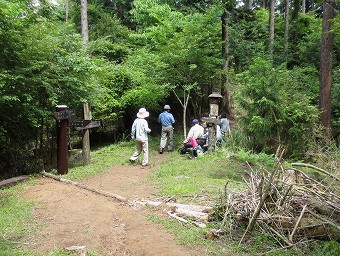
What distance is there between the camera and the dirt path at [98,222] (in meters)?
4.55

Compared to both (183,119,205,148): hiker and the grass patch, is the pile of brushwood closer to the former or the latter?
the grass patch

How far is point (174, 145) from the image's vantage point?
1474cm

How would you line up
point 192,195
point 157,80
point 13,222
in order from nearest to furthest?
point 13,222, point 192,195, point 157,80

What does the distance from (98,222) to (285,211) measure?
302 cm

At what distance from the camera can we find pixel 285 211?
15.9ft

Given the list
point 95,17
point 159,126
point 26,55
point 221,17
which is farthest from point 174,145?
point 95,17

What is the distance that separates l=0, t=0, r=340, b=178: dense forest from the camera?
8.53 m

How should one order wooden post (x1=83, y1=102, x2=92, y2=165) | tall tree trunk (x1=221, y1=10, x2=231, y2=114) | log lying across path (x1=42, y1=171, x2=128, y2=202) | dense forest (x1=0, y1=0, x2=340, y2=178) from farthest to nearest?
tall tree trunk (x1=221, y1=10, x2=231, y2=114) < wooden post (x1=83, y1=102, x2=92, y2=165) < dense forest (x1=0, y1=0, x2=340, y2=178) < log lying across path (x1=42, y1=171, x2=128, y2=202)

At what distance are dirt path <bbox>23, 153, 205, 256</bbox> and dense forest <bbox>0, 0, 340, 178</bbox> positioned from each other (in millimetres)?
2393

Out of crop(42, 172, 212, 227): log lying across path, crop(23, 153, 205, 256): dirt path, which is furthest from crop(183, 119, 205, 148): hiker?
crop(42, 172, 212, 227): log lying across path

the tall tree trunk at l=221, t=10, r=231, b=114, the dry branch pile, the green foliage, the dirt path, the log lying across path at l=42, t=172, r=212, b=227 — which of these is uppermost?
the tall tree trunk at l=221, t=10, r=231, b=114

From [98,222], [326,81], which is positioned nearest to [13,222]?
[98,222]

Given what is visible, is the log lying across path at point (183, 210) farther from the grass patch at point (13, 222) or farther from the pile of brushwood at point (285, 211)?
the grass patch at point (13, 222)

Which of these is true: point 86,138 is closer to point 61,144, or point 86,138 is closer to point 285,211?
point 61,144
